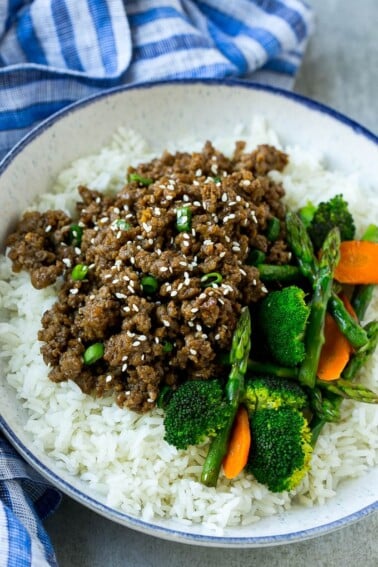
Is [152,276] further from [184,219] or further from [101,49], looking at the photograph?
[101,49]

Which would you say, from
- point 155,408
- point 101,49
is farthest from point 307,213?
point 101,49

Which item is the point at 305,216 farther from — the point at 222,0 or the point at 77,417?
the point at 222,0

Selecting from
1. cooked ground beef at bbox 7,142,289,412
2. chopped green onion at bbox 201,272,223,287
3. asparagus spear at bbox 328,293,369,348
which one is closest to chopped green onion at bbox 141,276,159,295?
cooked ground beef at bbox 7,142,289,412

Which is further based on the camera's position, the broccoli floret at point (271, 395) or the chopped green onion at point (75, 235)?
the chopped green onion at point (75, 235)

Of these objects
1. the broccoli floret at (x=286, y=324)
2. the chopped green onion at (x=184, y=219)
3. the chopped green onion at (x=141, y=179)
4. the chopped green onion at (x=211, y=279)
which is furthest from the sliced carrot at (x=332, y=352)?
the chopped green onion at (x=141, y=179)

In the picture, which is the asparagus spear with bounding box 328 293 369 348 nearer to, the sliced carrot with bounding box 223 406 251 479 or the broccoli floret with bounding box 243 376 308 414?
the broccoli floret with bounding box 243 376 308 414

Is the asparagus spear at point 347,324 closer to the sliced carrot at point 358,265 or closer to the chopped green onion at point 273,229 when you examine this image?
the sliced carrot at point 358,265
